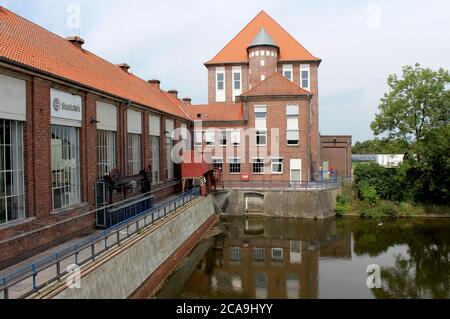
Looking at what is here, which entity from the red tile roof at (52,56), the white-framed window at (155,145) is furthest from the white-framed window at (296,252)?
the red tile roof at (52,56)

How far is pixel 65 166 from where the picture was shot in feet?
45.3

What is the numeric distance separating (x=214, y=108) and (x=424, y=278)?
22.4 metres

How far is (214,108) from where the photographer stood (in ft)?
111

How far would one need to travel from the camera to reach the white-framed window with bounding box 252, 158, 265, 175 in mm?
30480

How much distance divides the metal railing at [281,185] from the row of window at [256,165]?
0.95m

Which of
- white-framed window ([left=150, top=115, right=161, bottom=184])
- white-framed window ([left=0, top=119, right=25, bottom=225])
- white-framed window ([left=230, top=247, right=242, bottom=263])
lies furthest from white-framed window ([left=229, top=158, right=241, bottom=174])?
white-framed window ([left=0, top=119, right=25, bottom=225])

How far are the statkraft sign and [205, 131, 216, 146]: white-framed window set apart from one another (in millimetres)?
17560

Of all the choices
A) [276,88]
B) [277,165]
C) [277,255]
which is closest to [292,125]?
[276,88]

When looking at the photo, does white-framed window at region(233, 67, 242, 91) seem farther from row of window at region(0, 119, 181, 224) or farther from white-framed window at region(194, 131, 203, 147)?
row of window at region(0, 119, 181, 224)

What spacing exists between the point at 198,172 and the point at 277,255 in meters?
8.38

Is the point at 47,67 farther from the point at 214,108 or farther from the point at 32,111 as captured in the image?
the point at 214,108

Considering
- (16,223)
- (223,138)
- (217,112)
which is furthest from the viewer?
(217,112)

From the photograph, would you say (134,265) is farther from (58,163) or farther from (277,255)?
(277,255)
